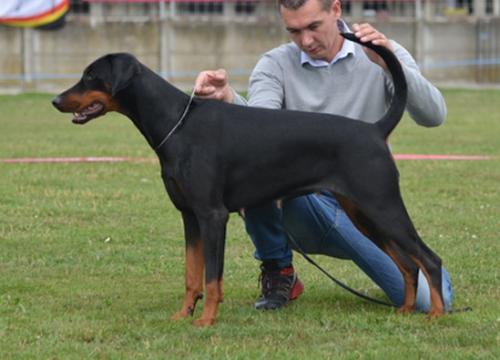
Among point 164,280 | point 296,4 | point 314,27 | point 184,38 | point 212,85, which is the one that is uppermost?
point 296,4

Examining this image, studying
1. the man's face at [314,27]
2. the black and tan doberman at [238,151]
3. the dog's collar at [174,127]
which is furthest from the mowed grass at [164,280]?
the man's face at [314,27]

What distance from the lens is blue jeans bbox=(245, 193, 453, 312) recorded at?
234 inches

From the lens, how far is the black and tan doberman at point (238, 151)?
5.42 meters

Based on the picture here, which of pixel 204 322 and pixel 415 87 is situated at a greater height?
pixel 415 87

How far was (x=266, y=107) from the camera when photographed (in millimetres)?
5945

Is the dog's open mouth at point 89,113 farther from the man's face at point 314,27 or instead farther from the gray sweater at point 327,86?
the man's face at point 314,27

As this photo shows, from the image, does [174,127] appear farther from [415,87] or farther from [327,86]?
[415,87]

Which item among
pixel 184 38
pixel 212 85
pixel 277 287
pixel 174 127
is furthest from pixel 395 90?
pixel 184 38

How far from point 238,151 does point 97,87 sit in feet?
2.27

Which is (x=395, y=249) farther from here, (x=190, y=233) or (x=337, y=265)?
(x=337, y=265)

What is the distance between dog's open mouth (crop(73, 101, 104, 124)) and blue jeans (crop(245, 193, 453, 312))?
3.07 feet

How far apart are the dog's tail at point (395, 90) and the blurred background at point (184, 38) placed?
71.1 feet

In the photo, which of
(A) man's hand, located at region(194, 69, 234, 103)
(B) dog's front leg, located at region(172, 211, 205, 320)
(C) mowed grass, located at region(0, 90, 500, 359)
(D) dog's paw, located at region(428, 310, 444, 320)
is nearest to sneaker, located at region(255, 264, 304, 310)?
(C) mowed grass, located at region(0, 90, 500, 359)

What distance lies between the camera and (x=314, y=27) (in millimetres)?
5770
